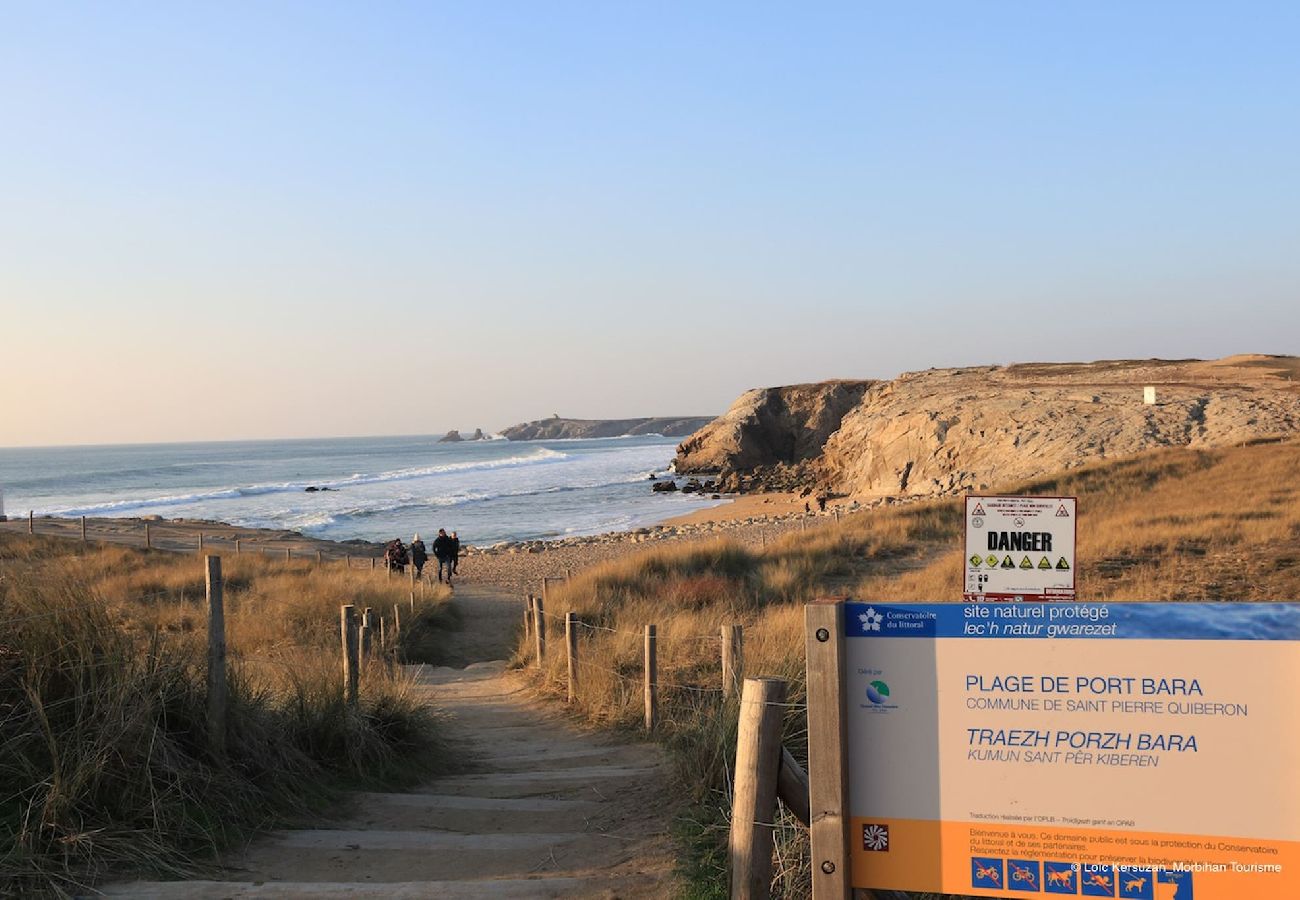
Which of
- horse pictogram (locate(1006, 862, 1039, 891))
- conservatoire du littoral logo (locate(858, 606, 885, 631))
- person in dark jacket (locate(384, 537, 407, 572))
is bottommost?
person in dark jacket (locate(384, 537, 407, 572))

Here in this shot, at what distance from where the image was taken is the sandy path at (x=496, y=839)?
17.1 ft

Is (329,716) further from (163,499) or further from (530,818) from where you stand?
(163,499)

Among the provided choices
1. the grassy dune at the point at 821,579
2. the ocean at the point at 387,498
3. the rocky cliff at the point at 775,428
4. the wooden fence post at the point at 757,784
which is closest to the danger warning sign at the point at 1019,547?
the grassy dune at the point at 821,579

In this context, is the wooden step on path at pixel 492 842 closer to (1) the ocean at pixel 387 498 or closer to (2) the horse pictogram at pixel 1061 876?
(2) the horse pictogram at pixel 1061 876

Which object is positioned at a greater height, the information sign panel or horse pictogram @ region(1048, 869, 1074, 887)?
Result: the information sign panel

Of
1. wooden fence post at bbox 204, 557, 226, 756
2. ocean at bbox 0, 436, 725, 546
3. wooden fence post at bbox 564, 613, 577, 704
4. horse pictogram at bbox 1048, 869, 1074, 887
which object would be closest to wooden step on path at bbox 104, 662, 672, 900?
wooden fence post at bbox 204, 557, 226, 756

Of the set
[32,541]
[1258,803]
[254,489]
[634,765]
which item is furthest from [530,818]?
[254,489]

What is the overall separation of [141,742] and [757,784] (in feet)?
12.6

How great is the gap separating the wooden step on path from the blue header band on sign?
2274mm

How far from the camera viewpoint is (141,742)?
591 centimetres

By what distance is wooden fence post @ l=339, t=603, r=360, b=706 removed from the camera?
8.35 meters

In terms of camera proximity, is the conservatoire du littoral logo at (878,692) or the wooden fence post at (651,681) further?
the wooden fence post at (651,681)

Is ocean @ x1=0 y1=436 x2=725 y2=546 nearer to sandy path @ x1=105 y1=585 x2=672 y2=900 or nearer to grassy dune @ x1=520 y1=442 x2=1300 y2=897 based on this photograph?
grassy dune @ x1=520 y1=442 x2=1300 y2=897

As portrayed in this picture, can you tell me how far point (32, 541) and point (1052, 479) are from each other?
98.5 ft
